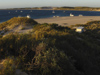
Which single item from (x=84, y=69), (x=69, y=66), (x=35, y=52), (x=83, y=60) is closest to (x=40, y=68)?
(x=35, y=52)

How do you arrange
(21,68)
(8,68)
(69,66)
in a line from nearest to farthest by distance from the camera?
(8,68), (21,68), (69,66)

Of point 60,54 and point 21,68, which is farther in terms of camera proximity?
point 60,54

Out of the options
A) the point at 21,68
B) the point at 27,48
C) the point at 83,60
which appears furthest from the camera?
the point at 83,60

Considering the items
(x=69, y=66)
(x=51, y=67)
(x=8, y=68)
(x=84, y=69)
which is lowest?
(x=84, y=69)

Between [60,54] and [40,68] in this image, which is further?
[60,54]

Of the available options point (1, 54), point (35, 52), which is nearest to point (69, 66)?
point (35, 52)

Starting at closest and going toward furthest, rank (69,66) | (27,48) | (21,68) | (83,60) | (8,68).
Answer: (8,68)
(21,68)
(69,66)
(27,48)
(83,60)

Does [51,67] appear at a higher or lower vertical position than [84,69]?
higher

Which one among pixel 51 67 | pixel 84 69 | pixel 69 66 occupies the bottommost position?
pixel 84 69

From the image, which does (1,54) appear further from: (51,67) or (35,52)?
(51,67)

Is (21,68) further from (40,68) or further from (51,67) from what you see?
(51,67)
